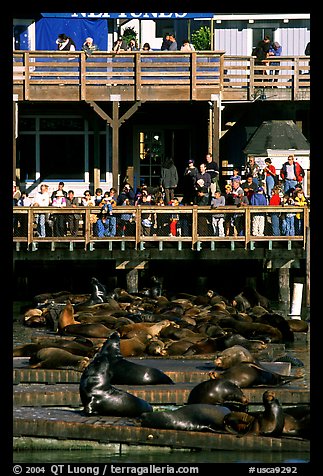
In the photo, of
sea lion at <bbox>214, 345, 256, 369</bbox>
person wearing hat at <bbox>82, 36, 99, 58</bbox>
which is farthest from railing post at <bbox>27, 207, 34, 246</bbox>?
sea lion at <bbox>214, 345, 256, 369</bbox>

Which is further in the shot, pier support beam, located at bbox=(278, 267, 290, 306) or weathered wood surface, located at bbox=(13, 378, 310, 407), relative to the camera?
pier support beam, located at bbox=(278, 267, 290, 306)

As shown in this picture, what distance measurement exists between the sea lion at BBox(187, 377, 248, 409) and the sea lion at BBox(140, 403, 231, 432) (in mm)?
697

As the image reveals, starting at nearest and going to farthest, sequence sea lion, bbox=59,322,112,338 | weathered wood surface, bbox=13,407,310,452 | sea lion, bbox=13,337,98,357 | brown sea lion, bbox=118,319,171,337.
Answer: weathered wood surface, bbox=13,407,310,452 → sea lion, bbox=13,337,98,357 → brown sea lion, bbox=118,319,171,337 → sea lion, bbox=59,322,112,338

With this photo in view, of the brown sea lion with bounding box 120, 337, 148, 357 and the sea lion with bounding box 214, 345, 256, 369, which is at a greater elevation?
the sea lion with bounding box 214, 345, 256, 369

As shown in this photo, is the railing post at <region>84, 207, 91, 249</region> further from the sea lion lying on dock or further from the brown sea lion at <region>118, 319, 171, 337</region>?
the sea lion lying on dock

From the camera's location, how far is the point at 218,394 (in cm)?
1584

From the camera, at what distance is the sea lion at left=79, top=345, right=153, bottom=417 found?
1566 centimetres

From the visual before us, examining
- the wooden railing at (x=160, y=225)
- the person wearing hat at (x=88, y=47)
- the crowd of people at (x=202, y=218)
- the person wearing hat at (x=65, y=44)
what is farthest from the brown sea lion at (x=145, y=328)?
the person wearing hat at (x=65, y=44)

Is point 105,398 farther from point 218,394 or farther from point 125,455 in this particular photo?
point 218,394

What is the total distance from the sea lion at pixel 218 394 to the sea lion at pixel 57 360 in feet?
9.03

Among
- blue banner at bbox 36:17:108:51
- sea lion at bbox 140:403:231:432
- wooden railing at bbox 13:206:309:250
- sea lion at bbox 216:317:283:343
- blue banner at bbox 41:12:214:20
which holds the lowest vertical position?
sea lion at bbox 216:317:283:343

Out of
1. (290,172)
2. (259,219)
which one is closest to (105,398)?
(259,219)

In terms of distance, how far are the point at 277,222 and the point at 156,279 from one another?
128 inches
